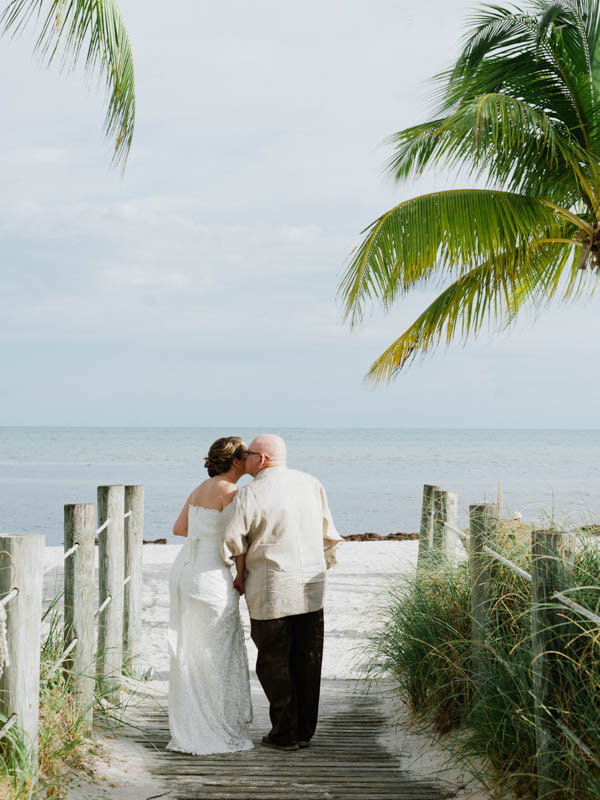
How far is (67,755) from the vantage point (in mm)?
4430

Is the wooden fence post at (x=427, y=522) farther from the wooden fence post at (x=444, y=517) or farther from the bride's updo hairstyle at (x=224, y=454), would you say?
the bride's updo hairstyle at (x=224, y=454)

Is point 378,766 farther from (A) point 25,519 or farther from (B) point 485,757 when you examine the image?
Answer: (A) point 25,519

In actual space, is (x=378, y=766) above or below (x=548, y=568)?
below

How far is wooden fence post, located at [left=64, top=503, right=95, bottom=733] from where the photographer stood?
5000 millimetres

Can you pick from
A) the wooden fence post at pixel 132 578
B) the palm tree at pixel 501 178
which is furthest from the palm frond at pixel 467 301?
the wooden fence post at pixel 132 578

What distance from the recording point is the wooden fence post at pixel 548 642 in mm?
3480

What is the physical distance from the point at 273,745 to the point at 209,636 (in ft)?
2.45

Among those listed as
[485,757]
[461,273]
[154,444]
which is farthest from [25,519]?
[154,444]

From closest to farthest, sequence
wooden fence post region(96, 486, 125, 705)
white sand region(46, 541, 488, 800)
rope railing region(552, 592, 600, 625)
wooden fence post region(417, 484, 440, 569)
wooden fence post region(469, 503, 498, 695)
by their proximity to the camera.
A: rope railing region(552, 592, 600, 625), white sand region(46, 541, 488, 800), wooden fence post region(469, 503, 498, 695), wooden fence post region(96, 486, 125, 705), wooden fence post region(417, 484, 440, 569)

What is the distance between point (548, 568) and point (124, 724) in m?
3.15

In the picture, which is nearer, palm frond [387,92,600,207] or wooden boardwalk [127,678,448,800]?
wooden boardwalk [127,678,448,800]

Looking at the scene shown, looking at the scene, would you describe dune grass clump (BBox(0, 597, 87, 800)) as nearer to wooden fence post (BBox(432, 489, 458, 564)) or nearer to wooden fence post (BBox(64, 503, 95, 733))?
wooden fence post (BBox(64, 503, 95, 733))

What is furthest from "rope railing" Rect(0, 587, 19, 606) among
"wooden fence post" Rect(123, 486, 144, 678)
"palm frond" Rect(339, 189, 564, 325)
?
"palm frond" Rect(339, 189, 564, 325)

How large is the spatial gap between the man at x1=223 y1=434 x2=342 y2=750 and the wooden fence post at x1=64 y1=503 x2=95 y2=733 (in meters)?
0.81
